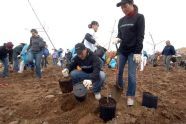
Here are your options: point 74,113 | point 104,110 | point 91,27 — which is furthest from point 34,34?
point 104,110

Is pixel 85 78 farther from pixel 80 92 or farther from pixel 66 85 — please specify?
pixel 66 85

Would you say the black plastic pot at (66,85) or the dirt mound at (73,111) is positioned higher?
the black plastic pot at (66,85)

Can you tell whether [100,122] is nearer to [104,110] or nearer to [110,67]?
[104,110]

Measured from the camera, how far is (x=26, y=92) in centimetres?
771

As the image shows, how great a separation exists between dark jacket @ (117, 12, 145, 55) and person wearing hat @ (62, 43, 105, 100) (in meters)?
0.57

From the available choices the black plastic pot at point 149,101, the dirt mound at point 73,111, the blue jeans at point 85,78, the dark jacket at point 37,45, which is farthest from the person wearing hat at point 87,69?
the dark jacket at point 37,45

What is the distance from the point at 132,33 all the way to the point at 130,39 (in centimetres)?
11

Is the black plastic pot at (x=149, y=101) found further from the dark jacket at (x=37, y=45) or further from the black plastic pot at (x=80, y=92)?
the dark jacket at (x=37, y=45)

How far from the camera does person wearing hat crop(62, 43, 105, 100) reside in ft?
18.0

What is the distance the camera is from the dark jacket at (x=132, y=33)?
5105 millimetres

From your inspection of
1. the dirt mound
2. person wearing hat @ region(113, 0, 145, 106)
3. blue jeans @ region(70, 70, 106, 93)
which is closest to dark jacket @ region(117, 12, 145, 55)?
person wearing hat @ region(113, 0, 145, 106)

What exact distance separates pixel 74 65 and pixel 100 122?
145cm

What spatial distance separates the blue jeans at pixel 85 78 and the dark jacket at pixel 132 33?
0.64 metres

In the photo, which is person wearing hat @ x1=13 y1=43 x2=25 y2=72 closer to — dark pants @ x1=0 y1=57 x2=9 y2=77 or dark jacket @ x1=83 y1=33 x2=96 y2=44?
dark pants @ x1=0 y1=57 x2=9 y2=77
